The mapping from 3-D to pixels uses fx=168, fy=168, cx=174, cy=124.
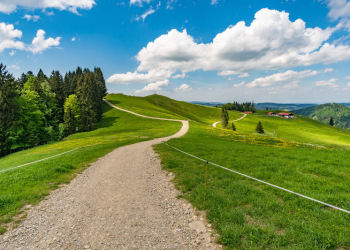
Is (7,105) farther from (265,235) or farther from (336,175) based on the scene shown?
(336,175)

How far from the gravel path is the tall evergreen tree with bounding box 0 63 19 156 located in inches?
1653

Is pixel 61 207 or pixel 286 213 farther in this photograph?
pixel 61 207

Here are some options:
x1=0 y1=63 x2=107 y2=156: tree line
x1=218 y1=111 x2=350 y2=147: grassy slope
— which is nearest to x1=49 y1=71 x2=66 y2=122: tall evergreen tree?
x1=0 y1=63 x2=107 y2=156: tree line

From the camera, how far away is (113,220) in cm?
683

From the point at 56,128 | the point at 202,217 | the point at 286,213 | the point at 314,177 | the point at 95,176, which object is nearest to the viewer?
the point at 286,213

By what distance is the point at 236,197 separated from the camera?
26.1 ft

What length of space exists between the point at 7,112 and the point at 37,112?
6842mm

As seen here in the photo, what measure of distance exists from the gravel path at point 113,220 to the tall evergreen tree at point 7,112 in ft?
138

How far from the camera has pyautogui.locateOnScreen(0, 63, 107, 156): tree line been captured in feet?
130

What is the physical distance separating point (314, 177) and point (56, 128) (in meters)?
68.3

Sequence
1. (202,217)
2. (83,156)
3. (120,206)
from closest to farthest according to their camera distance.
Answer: (202,217) < (120,206) < (83,156)

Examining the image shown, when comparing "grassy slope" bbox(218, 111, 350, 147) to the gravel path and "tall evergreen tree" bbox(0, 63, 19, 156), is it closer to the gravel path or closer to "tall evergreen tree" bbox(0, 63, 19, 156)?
the gravel path

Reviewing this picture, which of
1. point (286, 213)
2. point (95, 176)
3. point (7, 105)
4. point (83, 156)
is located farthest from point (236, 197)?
point (7, 105)

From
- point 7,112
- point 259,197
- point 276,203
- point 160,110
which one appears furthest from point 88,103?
point 276,203
